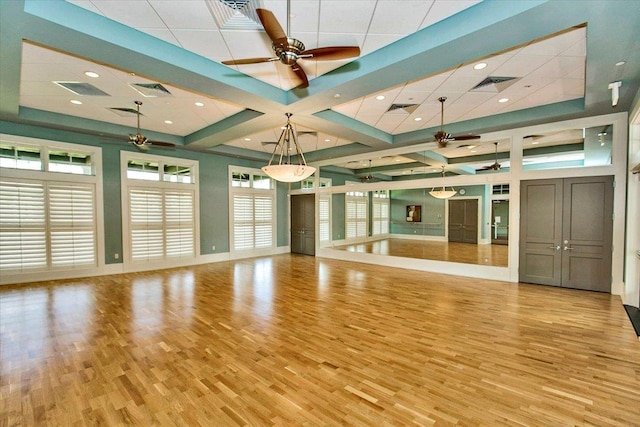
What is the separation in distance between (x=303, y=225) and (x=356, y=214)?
2.03m

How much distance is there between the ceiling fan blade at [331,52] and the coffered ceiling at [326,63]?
406 mm

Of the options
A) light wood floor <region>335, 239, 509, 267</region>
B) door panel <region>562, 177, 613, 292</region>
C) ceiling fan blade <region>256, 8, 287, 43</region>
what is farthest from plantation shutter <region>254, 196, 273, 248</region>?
door panel <region>562, 177, 613, 292</region>

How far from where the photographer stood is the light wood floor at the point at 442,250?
636 centimetres

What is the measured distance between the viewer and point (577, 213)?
5367 mm

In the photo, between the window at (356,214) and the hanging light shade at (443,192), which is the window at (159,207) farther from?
the hanging light shade at (443,192)

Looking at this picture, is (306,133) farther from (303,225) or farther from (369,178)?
(303,225)

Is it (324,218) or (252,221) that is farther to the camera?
(324,218)

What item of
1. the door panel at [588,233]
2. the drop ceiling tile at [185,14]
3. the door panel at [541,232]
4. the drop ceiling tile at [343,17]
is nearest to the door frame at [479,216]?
the door panel at [541,232]

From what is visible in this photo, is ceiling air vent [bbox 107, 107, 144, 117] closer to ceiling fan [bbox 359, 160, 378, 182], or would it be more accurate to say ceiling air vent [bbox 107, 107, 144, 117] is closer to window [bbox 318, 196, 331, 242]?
window [bbox 318, 196, 331, 242]

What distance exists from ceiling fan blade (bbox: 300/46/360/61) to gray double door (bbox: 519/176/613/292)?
5.22m

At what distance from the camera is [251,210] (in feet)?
31.0

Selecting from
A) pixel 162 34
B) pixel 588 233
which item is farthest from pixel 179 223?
pixel 588 233

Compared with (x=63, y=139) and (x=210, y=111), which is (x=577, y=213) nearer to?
(x=210, y=111)

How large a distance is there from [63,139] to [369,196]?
7.73 meters
